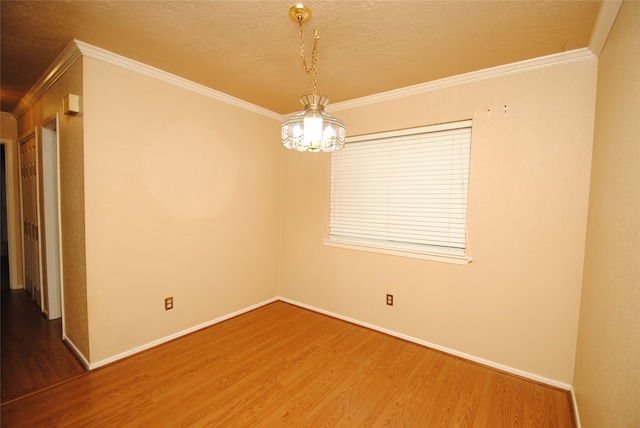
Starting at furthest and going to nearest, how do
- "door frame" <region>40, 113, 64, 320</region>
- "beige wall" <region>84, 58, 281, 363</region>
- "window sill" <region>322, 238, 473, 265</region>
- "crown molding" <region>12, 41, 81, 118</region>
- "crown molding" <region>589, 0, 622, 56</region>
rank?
1. "door frame" <region>40, 113, 64, 320</region>
2. "window sill" <region>322, 238, 473, 265</region>
3. "beige wall" <region>84, 58, 281, 363</region>
4. "crown molding" <region>12, 41, 81, 118</region>
5. "crown molding" <region>589, 0, 622, 56</region>

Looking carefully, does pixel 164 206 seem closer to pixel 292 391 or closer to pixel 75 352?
pixel 75 352

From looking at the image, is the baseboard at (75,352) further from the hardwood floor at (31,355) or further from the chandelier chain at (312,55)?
the chandelier chain at (312,55)

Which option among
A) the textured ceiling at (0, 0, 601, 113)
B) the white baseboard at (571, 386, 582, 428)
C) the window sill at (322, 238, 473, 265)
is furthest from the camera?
the window sill at (322, 238, 473, 265)

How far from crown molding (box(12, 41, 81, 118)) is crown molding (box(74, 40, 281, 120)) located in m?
0.09

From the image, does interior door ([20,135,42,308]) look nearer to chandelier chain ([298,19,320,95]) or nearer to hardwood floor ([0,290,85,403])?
hardwood floor ([0,290,85,403])

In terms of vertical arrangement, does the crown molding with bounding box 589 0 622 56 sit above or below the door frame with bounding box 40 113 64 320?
above

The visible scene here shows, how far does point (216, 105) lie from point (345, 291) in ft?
8.10

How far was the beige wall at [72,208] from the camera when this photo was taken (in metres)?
2.11

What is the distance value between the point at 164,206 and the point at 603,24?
335cm

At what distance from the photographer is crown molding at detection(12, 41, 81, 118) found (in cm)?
203

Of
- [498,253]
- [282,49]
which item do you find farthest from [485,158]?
[282,49]

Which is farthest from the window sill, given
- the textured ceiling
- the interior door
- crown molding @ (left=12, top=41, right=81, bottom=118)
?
the interior door

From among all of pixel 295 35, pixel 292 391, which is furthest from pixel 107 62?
pixel 292 391

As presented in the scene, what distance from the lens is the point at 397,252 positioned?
9.00 feet
